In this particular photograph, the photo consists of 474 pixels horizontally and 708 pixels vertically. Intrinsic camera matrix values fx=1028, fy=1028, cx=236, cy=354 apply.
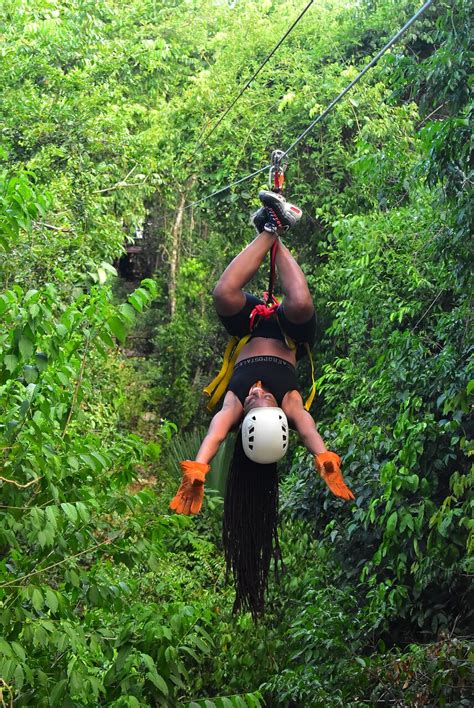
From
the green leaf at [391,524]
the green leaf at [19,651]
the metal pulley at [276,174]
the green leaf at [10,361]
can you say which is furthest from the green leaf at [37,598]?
the green leaf at [391,524]

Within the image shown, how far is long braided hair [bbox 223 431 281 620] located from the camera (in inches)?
119

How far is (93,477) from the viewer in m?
3.67

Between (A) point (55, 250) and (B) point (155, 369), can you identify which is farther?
(B) point (155, 369)

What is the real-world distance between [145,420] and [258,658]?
5067 millimetres

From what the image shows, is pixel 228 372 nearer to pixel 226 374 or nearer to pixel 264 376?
pixel 226 374

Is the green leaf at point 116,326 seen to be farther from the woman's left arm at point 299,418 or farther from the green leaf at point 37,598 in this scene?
the green leaf at point 37,598

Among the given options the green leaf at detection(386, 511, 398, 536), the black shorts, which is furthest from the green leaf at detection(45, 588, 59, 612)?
the green leaf at detection(386, 511, 398, 536)

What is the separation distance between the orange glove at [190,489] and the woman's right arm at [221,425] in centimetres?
5

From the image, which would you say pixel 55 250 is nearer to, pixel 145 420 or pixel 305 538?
pixel 305 538

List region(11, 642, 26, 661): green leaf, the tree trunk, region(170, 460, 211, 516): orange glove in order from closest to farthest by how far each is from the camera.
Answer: region(170, 460, 211, 516): orange glove < region(11, 642, 26, 661): green leaf < the tree trunk

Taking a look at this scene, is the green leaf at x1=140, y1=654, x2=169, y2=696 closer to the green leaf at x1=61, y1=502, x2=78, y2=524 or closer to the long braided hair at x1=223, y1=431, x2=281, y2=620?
the long braided hair at x1=223, y1=431, x2=281, y2=620

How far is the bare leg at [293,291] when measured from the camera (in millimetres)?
2760

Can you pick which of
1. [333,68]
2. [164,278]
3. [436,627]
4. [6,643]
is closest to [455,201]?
[436,627]

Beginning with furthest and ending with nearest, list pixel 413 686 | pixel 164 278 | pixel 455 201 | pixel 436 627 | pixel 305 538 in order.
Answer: pixel 164 278 → pixel 305 538 → pixel 436 627 → pixel 455 201 → pixel 413 686
